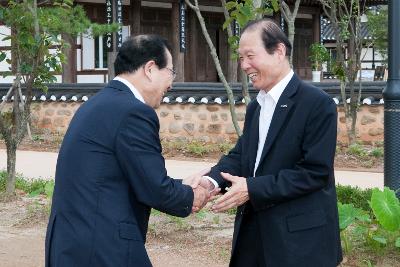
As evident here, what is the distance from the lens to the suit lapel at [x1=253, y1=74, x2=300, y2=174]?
3.26 m

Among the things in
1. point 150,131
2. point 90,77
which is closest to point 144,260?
point 150,131

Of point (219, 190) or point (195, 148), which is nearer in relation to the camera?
point (219, 190)

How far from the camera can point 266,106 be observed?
3412mm

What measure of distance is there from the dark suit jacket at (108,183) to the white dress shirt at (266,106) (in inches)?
21.2

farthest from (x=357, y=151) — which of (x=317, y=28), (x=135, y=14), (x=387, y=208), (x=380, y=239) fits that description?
(x=317, y=28)

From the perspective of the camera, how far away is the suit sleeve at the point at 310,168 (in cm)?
315

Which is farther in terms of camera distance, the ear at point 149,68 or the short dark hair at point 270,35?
the short dark hair at point 270,35

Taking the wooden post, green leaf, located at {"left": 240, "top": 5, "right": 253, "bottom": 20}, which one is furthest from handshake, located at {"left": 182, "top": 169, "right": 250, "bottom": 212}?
the wooden post

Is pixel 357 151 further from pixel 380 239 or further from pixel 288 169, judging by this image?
pixel 288 169

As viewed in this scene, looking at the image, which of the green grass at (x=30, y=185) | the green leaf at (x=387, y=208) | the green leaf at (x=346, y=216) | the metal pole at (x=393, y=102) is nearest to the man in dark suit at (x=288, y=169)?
the green leaf at (x=387, y=208)

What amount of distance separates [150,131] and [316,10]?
871 inches

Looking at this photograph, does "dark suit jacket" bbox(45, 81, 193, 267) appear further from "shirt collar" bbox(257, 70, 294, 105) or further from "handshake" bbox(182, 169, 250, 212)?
"shirt collar" bbox(257, 70, 294, 105)

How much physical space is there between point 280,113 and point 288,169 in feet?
0.81

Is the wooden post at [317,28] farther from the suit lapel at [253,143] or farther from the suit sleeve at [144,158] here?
the suit sleeve at [144,158]
